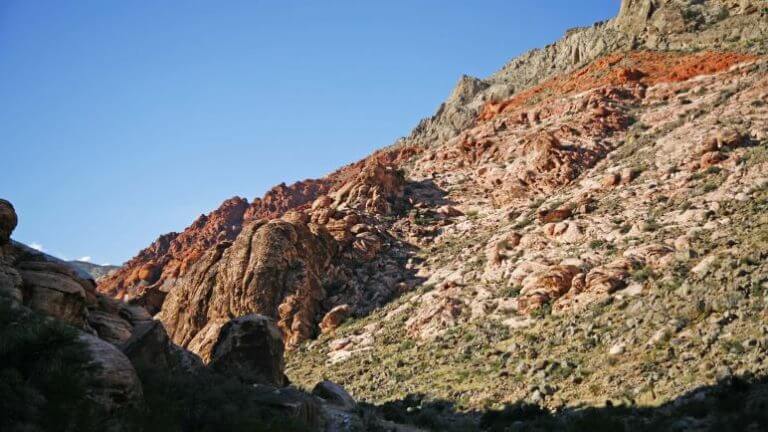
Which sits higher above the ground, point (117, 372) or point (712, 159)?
point (712, 159)

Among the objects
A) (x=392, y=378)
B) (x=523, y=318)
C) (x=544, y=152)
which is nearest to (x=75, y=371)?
(x=392, y=378)

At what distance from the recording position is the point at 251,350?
1850cm

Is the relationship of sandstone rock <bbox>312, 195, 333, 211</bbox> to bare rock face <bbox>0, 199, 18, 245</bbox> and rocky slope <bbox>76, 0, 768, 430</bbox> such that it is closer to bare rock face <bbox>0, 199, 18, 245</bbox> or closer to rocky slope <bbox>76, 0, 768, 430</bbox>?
rocky slope <bbox>76, 0, 768, 430</bbox>

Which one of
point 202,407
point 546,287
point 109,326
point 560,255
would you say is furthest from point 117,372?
point 560,255

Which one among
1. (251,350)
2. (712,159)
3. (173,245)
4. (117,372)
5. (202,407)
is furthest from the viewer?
(173,245)

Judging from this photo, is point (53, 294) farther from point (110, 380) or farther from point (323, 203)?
point (323, 203)

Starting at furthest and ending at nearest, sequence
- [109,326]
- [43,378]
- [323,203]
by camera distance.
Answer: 1. [323,203]
2. [109,326]
3. [43,378]

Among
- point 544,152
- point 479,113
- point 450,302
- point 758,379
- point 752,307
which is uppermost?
point 479,113

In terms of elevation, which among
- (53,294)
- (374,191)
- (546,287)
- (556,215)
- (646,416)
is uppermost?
(374,191)

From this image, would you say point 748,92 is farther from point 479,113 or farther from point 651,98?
point 479,113

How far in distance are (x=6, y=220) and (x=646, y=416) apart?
1749cm

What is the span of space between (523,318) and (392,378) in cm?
618

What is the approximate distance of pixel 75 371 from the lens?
936 cm

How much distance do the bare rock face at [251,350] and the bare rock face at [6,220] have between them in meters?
6.84
